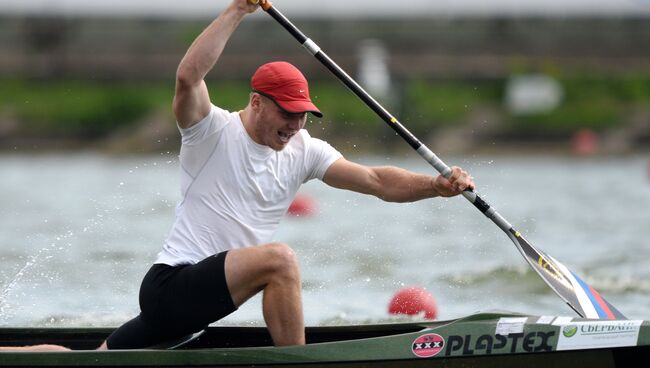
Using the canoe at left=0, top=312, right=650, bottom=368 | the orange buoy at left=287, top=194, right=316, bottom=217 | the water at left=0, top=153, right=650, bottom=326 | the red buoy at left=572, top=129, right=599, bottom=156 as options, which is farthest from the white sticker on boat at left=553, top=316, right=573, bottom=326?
the red buoy at left=572, top=129, right=599, bottom=156

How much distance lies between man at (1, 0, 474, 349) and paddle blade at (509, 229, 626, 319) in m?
1.54

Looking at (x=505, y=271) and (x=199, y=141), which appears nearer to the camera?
(x=199, y=141)

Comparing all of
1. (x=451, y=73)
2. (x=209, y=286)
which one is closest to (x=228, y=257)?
(x=209, y=286)

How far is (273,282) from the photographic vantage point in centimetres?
597

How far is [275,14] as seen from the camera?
21.8 feet

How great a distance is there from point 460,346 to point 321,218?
11570 mm

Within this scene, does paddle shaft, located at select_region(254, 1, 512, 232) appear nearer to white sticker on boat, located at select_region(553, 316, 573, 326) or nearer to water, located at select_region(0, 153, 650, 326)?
white sticker on boat, located at select_region(553, 316, 573, 326)

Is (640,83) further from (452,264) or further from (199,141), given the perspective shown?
(199,141)

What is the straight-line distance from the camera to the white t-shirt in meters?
6.32

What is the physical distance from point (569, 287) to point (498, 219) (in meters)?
0.58

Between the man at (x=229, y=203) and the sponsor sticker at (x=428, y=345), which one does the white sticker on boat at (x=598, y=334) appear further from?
the man at (x=229, y=203)

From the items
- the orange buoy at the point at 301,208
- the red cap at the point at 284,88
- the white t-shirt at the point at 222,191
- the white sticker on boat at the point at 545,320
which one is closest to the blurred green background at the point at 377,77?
the orange buoy at the point at 301,208

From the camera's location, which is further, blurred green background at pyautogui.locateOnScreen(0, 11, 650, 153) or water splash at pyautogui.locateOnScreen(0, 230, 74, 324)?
blurred green background at pyautogui.locateOnScreen(0, 11, 650, 153)

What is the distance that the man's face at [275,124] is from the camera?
625 centimetres
